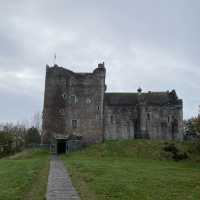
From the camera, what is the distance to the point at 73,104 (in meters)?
50.8

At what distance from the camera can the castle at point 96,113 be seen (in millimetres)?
50094

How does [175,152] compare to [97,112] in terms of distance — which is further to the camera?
[97,112]

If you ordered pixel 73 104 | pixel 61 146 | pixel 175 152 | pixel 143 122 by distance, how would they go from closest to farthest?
pixel 175 152, pixel 61 146, pixel 73 104, pixel 143 122

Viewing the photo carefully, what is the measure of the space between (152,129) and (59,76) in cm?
1813

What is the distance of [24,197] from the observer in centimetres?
1293

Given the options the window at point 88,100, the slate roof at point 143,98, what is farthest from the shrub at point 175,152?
the window at point 88,100

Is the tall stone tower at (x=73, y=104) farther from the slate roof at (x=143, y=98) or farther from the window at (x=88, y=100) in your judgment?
the slate roof at (x=143, y=98)

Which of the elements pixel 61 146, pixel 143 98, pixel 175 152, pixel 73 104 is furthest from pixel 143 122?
pixel 61 146

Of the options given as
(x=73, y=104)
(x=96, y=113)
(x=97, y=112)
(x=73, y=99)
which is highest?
(x=73, y=99)

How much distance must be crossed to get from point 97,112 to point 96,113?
0.23 m

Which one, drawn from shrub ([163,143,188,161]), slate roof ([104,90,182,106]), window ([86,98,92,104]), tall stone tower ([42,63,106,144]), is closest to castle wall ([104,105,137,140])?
slate roof ([104,90,182,106])

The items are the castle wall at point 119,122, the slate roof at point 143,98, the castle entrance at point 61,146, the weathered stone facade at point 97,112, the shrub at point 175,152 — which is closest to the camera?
the shrub at point 175,152

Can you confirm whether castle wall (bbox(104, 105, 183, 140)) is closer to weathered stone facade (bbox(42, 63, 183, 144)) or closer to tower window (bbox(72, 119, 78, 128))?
weathered stone facade (bbox(42, 63, 183, 144))

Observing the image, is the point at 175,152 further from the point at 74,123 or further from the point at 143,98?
the point at 74,123
